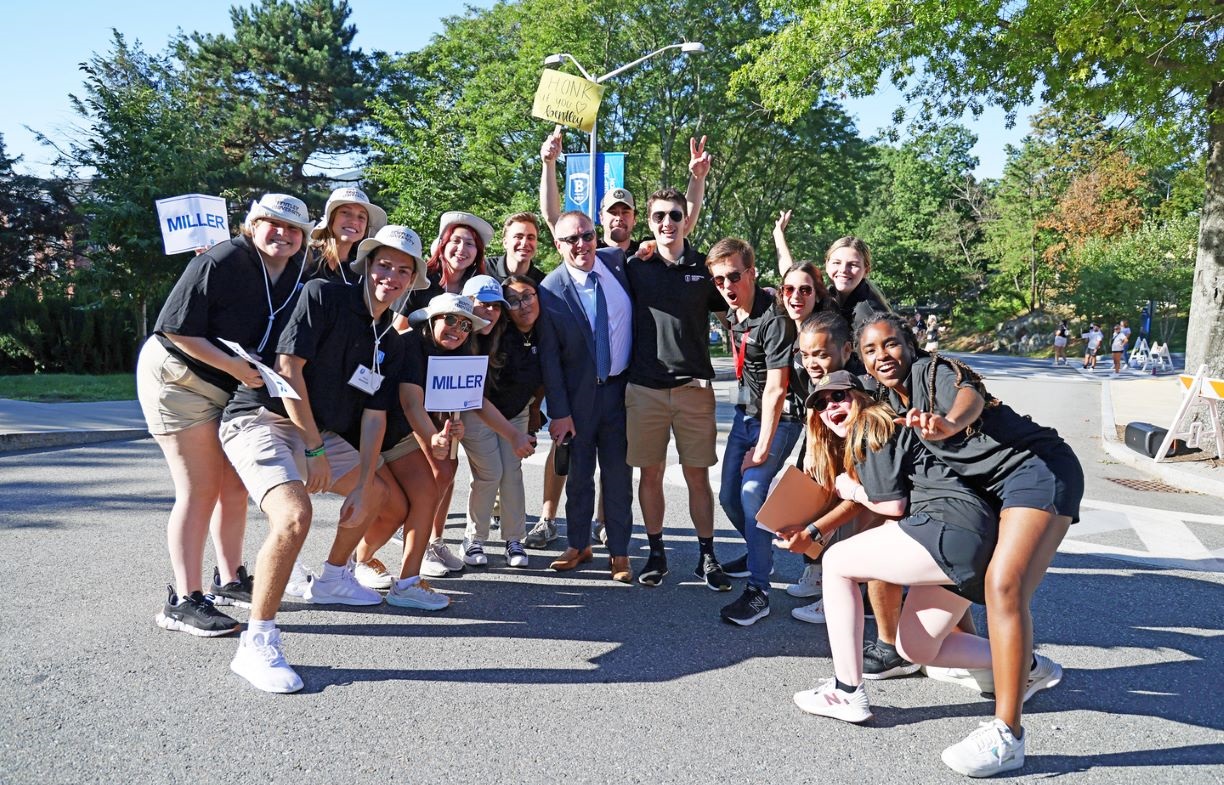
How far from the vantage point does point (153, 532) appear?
6078mm

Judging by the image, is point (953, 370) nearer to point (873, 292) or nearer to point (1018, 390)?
point (873, 292)

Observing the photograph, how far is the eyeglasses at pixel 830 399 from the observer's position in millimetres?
3803

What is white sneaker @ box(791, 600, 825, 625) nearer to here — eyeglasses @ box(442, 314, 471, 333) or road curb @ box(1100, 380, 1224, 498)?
eyeglasses @ box(442, 314, 471, 333)

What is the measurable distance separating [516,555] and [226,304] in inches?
96.4

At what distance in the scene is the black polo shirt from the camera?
5.23m

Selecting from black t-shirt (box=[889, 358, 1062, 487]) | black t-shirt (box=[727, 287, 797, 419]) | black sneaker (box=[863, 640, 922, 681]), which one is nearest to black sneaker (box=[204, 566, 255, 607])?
black t-shirt (box=[727, 287, 797, 419])

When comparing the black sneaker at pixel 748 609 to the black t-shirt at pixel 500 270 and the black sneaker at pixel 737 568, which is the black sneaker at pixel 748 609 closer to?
the black sneaker at pixel 737 568

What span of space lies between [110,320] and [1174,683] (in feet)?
76.5

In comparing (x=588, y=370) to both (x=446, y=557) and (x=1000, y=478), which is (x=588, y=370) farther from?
(x=1000, y=478)

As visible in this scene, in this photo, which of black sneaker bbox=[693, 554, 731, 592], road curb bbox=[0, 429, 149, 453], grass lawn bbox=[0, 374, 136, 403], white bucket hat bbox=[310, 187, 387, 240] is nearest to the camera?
white bucket hat bbox=[310, 187, 387, 240]

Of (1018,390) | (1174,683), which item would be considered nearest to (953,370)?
(1174,683)

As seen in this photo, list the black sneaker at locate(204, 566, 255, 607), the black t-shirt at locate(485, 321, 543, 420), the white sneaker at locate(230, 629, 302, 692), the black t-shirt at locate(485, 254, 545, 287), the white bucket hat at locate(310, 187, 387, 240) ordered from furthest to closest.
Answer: the black t-shirt at locate(485, 254, 545, 287) → the black t-shirt at locate(485, 321, 543, 420) → the black sneaker at locate(204, 566, 255, 607) → the white bucket hat at locate(310, 187, 387, 240) → the white sneaker at locate(230, 629, 302, 692)

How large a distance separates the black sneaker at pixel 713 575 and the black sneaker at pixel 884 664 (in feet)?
4.12

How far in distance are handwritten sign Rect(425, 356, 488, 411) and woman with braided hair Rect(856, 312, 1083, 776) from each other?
2.28 meters
